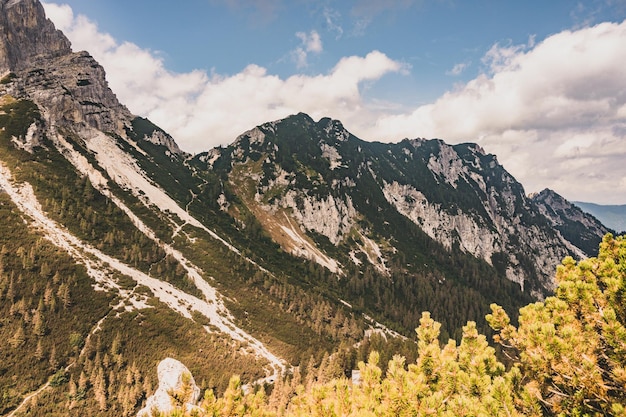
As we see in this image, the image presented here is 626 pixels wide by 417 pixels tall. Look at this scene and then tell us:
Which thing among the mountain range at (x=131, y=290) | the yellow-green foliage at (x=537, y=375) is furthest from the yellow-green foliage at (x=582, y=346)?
the mountain range at (x=131, y=290)

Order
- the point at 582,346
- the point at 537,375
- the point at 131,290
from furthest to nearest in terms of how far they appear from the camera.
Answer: the point at 131,290
the point at 537,375
the point at 582,346

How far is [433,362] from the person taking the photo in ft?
38.7

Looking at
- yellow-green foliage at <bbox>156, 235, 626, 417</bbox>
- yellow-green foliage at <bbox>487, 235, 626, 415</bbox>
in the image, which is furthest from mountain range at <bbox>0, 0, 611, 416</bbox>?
yellow-green foliage at <bbox>487, 235, 626, 415</bbox>

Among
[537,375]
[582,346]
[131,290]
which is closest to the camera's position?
[582,346]

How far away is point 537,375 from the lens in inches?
386

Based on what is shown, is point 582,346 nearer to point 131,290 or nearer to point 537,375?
point 537,375

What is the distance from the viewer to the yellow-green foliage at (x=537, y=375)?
8.74 metres

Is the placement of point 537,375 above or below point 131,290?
above

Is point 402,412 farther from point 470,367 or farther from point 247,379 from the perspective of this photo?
point 247,379

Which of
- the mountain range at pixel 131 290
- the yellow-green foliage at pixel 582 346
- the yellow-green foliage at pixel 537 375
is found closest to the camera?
the yellow-green foliage at pixel 582 346

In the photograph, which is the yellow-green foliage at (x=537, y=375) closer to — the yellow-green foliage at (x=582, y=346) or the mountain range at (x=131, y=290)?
the yellow-green foliage at (x=582, y=346)

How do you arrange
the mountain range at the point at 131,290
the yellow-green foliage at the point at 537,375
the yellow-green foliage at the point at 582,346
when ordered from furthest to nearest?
the mountain range at the point at 131,290
the yellow-green foliage at the point at 537,375
the yellow-green foliage at the point at 582,346

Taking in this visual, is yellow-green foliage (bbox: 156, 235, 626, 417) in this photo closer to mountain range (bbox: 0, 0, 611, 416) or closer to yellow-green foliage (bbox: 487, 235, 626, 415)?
yellow-green foliage (bbox: 487, 235, 626, 415)

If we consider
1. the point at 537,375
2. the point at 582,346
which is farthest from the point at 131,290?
the point at 582,346
